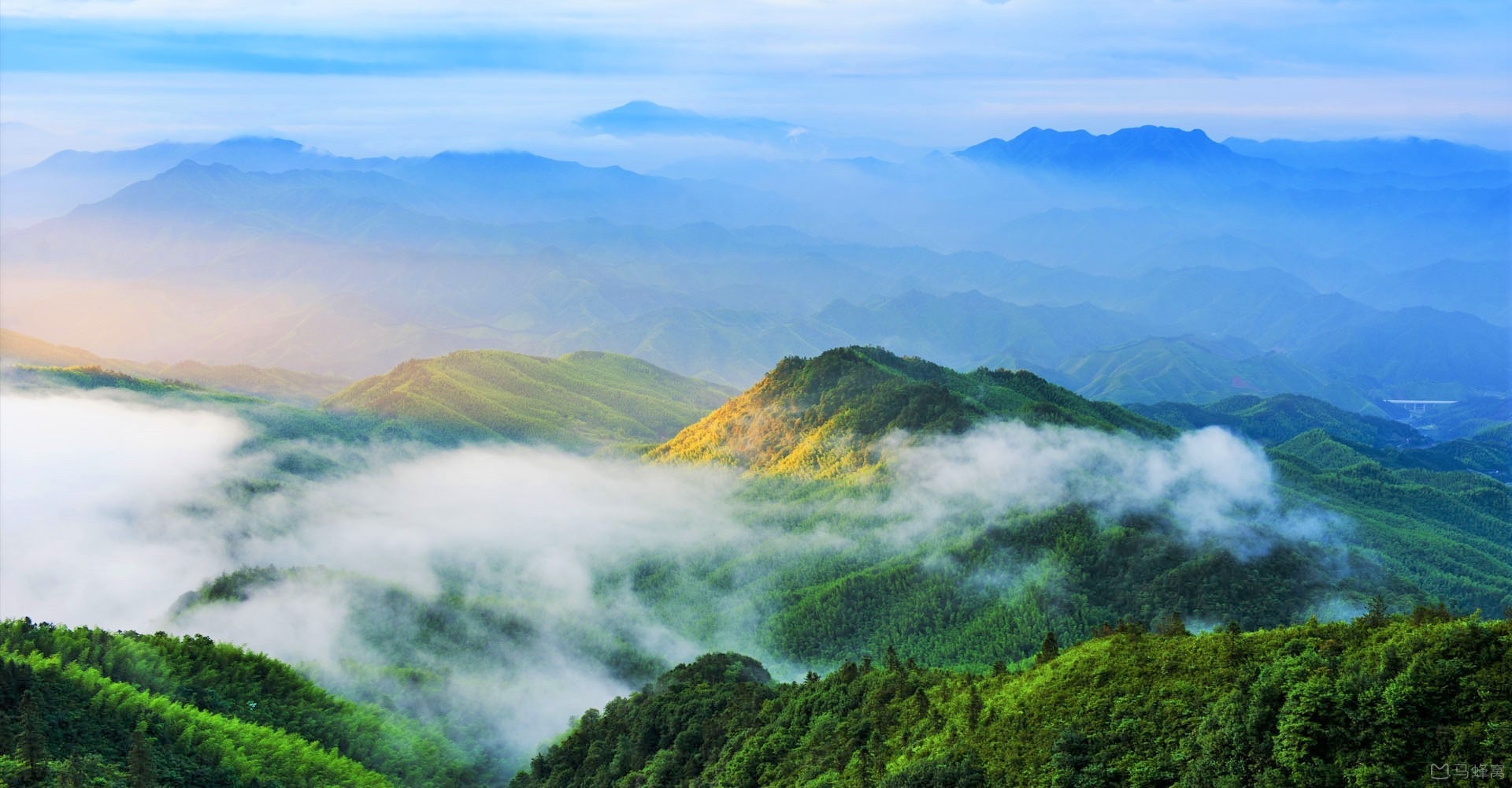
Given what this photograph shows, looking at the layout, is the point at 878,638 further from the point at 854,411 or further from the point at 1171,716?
the point at 1171,716

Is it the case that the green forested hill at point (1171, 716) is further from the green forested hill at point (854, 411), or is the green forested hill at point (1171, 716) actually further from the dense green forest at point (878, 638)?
the green forested hill at point (854, 411)

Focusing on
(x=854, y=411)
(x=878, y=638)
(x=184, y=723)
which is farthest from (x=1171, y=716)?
(x=854, y=411)

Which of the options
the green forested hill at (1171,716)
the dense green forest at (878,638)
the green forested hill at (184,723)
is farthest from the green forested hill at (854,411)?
the green forested hill at (1171,716)

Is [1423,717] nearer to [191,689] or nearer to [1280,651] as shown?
[1280,651]

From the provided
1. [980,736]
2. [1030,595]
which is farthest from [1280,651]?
[1030,595]

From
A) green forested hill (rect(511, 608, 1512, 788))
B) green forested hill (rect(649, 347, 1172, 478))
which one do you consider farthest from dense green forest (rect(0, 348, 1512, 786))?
green forested hill (rect(649, 347, 1172, 478))

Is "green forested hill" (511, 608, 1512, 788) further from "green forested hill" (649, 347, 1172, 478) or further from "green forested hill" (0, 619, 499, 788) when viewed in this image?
"green forested hill" (649, 347, 1172, 478)
